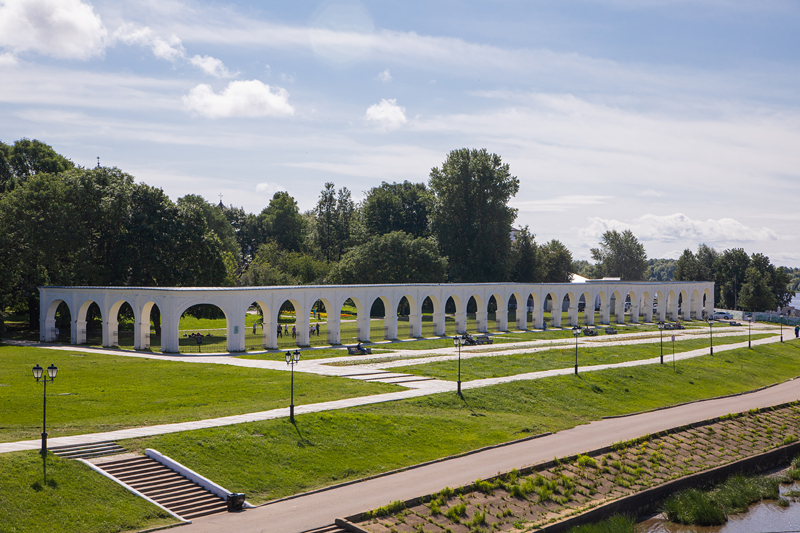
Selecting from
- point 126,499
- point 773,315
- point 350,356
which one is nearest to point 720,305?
point 773,315

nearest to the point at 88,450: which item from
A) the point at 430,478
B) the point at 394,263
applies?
the point at 430,478

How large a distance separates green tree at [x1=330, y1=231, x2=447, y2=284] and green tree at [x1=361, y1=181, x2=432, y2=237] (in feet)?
42.5

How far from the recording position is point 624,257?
121000 mm

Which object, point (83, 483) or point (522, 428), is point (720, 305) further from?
point (83, 483)

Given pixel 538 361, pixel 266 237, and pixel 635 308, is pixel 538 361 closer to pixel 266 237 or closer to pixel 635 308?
pixel 635 308

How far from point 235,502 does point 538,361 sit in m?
27.6

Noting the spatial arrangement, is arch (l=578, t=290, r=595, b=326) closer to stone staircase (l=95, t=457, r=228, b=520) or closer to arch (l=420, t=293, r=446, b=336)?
arch (l=420, t=293, r=446, b=336)

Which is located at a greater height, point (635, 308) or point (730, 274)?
point (730, 274)

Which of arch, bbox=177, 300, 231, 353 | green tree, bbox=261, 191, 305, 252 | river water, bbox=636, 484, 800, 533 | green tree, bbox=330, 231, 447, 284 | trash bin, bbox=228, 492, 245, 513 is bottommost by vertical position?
river water, bbox=636, 484, 800, 533

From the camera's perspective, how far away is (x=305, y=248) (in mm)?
102250

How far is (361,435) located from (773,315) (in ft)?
257

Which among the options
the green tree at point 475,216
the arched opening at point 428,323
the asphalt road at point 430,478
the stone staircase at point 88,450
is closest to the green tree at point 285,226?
the arched opening at point 428,323

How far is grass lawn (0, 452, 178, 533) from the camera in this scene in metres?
16.7

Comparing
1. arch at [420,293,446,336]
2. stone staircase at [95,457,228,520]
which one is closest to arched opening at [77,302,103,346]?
arch at [420,293,446,336]
